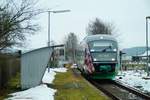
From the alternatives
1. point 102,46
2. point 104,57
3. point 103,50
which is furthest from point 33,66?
point 102,46

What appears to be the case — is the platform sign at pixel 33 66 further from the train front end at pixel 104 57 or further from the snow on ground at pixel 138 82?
the snow on ground at pixel 138 82

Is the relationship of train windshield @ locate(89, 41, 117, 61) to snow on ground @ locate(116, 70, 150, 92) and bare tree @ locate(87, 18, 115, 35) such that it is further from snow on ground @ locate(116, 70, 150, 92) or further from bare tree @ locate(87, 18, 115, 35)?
bare tree @ locate(87, 18, 115, 35)

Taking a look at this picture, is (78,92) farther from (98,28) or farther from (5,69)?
(98,28)

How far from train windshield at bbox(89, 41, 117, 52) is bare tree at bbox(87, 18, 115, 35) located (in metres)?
60.0

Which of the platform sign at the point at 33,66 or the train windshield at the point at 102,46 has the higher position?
the train windshield at the point at 102,46

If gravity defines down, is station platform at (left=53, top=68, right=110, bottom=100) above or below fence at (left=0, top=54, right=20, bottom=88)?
below

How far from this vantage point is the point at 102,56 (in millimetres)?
34438

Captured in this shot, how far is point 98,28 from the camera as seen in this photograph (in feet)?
327

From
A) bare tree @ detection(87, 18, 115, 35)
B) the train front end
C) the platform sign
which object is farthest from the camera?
bare tree @ detection(87, 18, 115, 35)

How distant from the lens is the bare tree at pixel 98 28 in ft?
317

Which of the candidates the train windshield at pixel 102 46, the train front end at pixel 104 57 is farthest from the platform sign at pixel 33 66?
the train windshield at pixel 102 46

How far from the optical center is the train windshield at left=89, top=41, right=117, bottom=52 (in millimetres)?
34688

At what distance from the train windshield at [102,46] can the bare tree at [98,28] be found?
197ft

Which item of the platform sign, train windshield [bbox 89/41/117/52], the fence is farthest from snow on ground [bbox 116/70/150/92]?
the fence
